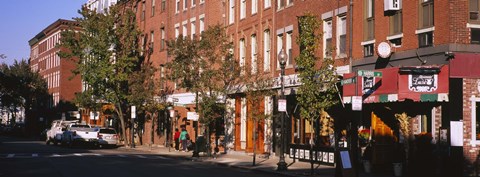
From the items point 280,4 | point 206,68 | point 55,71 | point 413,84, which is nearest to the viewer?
point 413,84

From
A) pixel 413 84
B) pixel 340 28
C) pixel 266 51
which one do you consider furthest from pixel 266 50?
pixel 413 84

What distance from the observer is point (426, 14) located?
21.2 meters

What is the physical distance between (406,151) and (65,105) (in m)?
69.7

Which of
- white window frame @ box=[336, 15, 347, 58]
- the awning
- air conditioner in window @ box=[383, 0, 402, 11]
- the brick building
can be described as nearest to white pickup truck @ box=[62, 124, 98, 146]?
white window frame @ box=[336, 15, 347, 58]

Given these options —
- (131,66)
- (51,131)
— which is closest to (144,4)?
(131,66)

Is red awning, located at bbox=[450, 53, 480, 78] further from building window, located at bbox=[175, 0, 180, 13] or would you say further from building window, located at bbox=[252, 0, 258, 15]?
building window, located at bbox=[175, 0, 180, 13]

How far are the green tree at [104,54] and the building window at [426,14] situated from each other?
28793mm

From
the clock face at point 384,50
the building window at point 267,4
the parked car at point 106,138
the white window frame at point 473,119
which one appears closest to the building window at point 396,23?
the clock face at point 384,50

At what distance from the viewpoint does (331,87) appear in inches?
866

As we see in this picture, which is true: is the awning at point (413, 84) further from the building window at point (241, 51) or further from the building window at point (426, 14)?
the building window at point (241, 51)

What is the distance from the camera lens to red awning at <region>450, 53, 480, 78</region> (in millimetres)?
19922

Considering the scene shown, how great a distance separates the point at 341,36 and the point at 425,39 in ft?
19.7

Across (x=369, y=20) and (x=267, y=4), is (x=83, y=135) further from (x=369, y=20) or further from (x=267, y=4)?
(x=369, y=20)

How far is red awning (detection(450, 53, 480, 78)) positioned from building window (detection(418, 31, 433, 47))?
3.84ft
